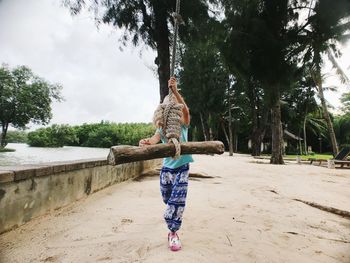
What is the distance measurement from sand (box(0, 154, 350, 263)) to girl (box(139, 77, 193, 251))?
0.20 meters

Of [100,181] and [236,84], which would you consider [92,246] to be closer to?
[100,181]

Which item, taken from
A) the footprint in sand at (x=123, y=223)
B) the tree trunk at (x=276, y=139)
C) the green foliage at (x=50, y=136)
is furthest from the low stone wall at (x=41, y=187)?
the green foliage at (x=50, y=136)

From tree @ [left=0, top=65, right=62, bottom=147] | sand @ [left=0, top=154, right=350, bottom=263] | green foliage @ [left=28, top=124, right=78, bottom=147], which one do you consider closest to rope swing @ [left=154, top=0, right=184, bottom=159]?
sand @ [left=0, top=154, right=350, bottom=263]

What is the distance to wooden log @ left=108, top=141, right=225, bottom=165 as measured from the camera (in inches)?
99.3

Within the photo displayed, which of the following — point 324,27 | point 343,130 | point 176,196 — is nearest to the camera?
point 176,196

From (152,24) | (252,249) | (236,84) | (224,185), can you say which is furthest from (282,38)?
(236,84)

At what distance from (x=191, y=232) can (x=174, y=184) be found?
82 cm

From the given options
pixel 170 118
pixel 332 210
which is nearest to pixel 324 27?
pixel 332 210

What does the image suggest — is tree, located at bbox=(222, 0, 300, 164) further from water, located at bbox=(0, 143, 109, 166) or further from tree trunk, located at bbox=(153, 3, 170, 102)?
water, located at bbox=(0, 143, 109, 166)

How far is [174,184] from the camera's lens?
112 inches

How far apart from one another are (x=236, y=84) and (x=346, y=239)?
1052 inches

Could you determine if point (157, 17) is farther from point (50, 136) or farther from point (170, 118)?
point (50, 136)

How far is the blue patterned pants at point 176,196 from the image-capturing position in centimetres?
278

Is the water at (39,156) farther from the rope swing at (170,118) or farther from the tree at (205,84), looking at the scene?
the tree at (205,84)
